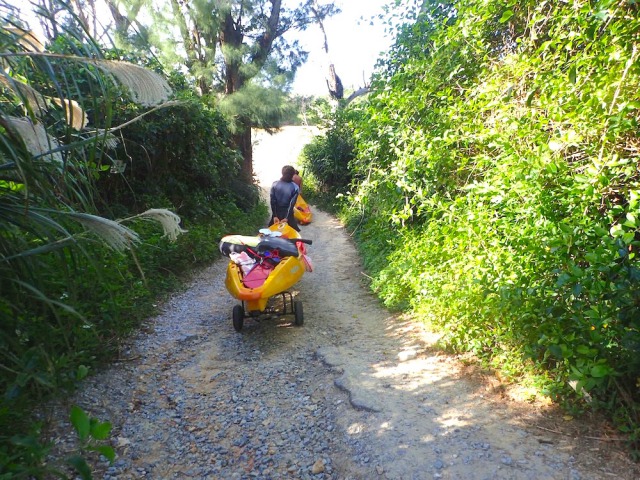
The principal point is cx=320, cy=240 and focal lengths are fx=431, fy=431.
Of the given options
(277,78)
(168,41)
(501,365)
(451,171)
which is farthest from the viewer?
(277,78)

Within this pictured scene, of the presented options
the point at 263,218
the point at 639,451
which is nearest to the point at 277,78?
the point at 263,218

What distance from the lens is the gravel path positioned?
8.79 ft

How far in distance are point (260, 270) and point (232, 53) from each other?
8.11m

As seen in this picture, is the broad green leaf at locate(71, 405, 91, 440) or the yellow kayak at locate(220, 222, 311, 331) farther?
the yellow kayak at locate(220, 222, 311, 331)

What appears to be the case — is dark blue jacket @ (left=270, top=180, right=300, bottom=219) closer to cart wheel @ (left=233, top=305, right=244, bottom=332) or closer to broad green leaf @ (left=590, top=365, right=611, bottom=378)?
cart wheel @ (left=233, top=305, right=244, bottom=332)

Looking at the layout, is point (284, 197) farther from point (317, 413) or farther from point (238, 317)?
point (317, 413)

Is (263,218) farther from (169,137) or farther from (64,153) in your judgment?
(64,153)

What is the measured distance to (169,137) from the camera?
8406mm

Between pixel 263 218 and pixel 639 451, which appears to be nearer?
pixel 639 451

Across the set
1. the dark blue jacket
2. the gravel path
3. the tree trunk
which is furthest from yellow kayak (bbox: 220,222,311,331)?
the tree trunk

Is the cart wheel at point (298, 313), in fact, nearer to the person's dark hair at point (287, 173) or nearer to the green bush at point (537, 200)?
the green bush at point (537, 200)

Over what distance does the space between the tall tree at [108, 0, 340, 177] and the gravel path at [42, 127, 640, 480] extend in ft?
25.5

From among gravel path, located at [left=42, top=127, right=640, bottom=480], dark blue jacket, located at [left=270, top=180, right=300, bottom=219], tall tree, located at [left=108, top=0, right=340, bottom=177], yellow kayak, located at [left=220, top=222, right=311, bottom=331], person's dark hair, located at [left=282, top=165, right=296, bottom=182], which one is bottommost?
gravel path, located at [left=42, top=127, right=640, bottom=480]

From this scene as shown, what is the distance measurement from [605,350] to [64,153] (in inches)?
133
